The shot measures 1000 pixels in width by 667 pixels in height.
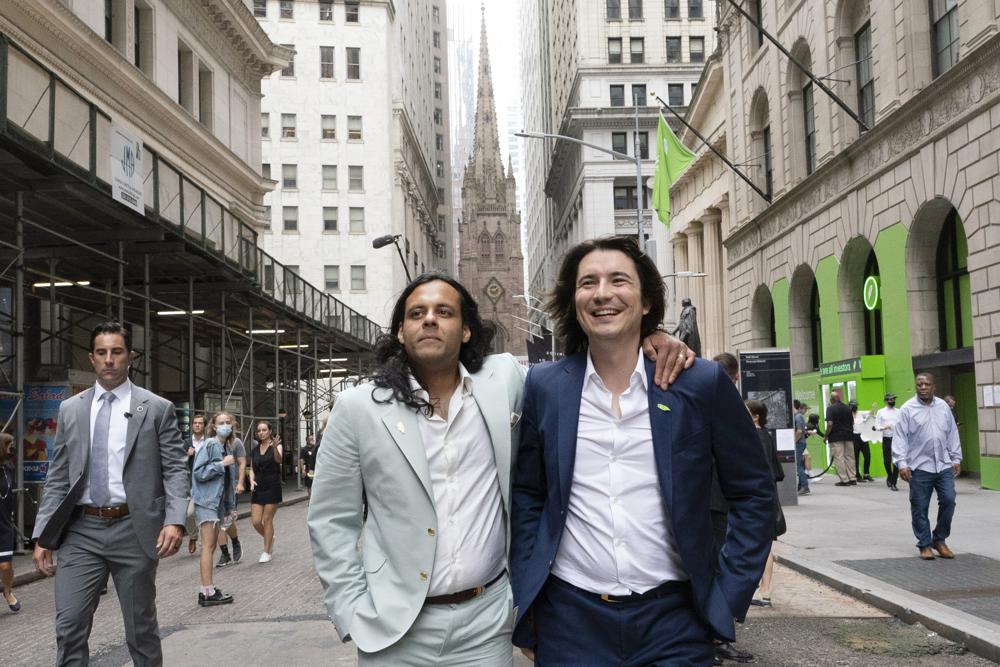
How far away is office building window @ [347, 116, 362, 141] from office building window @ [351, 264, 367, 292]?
8287 mm

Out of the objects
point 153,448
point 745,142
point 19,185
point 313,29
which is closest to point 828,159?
point 745,142

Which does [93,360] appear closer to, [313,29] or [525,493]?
[525,493]

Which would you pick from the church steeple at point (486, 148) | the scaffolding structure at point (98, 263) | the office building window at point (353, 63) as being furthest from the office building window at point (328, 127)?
the church steeple at point (486, 148)

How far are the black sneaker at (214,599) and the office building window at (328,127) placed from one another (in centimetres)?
5883

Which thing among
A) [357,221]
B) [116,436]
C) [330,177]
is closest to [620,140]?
[357,221]

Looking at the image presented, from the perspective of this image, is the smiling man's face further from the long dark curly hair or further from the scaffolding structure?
the scaffolding structure

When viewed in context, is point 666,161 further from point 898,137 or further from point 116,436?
point 116,436

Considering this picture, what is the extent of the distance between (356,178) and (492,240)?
9331cm

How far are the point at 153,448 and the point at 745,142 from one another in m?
32.6

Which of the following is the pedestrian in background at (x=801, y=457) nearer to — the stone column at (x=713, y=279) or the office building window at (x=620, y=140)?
the stone column at (x=713, y=279)

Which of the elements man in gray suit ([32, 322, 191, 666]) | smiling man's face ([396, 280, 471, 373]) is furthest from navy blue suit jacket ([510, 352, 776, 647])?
man in gray suit ([32, 322, 191, 666])

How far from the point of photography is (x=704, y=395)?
10.2ft

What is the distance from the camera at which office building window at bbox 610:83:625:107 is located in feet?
250

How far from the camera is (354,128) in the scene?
66.7 meters
